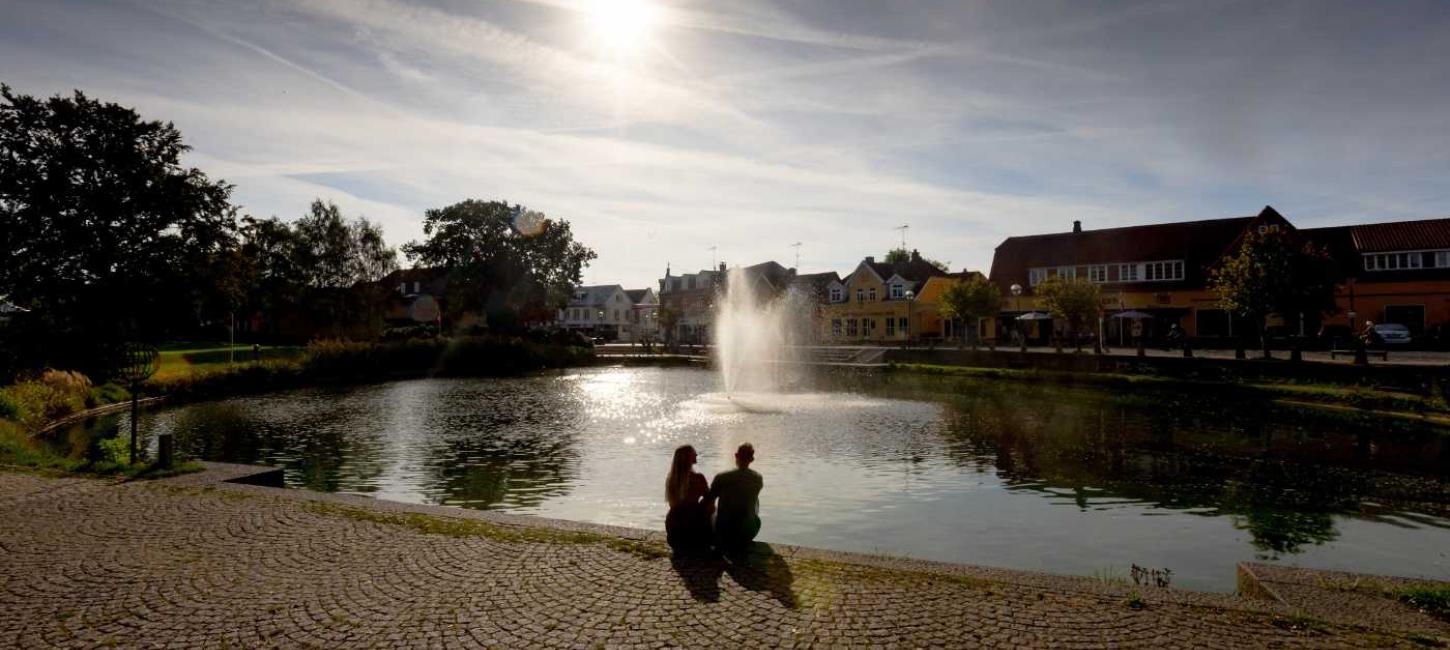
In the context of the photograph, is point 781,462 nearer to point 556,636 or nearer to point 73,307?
point 556,636

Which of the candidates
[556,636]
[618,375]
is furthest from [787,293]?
[556,636]

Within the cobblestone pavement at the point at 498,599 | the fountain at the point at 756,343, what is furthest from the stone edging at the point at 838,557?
the fountain at the point at 756,343

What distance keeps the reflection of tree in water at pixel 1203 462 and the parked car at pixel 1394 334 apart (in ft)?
62.5

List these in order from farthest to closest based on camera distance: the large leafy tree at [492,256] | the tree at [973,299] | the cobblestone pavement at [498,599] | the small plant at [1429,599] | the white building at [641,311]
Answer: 1. the white building at [641,311]
2. the large leafy tree at [492,256]
3. the tree at [973,299]
4. the small plant at [1429,599]
5. the cobblestone pavement at [498,599]

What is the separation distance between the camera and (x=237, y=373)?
42312 mm

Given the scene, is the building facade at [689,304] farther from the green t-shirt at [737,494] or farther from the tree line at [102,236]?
the green t-shirt at [737,494]

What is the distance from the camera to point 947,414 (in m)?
31.5

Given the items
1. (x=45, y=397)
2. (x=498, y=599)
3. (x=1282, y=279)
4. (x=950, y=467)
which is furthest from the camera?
(x=1282, y=279)

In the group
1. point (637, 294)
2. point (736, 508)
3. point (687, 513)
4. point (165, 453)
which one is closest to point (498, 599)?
point (687, 513)

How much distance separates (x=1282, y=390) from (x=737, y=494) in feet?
108

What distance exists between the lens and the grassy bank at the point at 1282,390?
28359mm

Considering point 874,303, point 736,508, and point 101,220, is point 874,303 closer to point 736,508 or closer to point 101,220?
point 101,220

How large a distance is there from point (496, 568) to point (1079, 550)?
30.1ft

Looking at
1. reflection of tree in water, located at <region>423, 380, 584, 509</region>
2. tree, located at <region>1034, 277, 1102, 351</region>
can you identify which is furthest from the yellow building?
reflection of tree in water, located at <region>423, 380, 584, 509</region>
